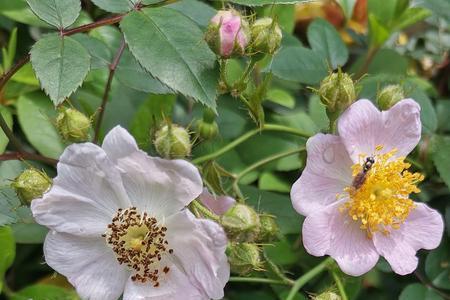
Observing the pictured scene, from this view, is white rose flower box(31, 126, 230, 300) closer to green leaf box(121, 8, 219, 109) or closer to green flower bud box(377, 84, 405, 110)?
green leaf box(121, 8, 219, 109)

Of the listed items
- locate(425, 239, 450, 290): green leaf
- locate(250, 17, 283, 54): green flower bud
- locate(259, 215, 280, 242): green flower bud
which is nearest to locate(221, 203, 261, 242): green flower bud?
locate(259, 215, 280, 242): green flower bud

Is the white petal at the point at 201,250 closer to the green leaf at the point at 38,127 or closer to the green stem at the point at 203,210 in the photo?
the green stem at the point at 203,210

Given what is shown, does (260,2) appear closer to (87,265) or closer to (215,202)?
(215,202)

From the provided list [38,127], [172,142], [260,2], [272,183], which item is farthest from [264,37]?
[38,127]

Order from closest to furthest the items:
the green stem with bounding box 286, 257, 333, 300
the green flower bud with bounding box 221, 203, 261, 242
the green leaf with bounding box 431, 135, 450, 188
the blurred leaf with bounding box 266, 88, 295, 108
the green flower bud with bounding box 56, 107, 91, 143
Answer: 1. the green flower bud with bounding box 221, 203, 261, 242
2. the green flower bud with bounding box 56, 107, 91, 143
3. the green stem with bounding box 286, 257, 333, 300
4. the green leaf with bounding box 431, 135, 450, 188
5. the blurred leaf with bounding box 266, 88, 295, 108

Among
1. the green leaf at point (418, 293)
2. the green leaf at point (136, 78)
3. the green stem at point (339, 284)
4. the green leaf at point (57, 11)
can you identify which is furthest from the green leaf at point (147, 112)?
the green leaf at point (418, 293)

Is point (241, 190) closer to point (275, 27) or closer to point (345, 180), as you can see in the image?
point (345, 180)
